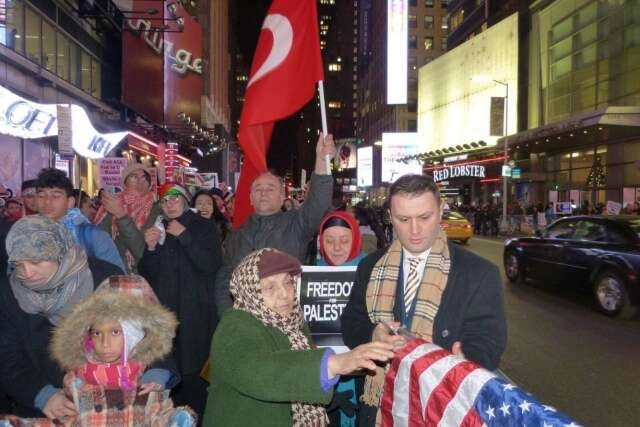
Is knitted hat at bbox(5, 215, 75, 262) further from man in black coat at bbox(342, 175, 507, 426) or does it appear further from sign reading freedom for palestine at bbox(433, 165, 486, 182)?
sign reading freedom for palestine at bbox(433, 165, 486, 182)

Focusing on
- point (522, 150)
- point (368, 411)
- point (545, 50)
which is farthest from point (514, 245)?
point (545, 50)

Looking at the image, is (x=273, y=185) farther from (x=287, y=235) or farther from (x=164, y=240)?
(x=164, y=240)

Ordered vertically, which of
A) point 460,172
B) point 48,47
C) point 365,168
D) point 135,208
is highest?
point 48,47

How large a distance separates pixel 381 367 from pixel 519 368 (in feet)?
16.5

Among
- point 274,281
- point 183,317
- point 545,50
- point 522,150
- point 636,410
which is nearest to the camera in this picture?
point 274,281

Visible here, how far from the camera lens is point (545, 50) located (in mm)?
43500

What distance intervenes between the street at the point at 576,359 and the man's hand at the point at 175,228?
4.12m

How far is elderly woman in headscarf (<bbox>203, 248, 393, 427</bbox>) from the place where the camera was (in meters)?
2.05

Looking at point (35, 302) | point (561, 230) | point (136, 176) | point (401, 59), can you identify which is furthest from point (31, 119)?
point (401, 59)

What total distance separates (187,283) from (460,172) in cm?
4812

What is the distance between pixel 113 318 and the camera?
104 inches

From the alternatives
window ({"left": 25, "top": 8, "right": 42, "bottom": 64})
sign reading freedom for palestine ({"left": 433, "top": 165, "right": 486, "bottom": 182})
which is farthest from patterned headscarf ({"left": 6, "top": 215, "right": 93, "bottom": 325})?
sign reading freedom for palestine ({"left": 433, "top": 165, "right": 486, "bottom": 182})

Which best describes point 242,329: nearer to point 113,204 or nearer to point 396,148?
point 113,204

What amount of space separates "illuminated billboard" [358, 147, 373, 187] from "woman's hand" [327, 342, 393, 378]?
6459cm
